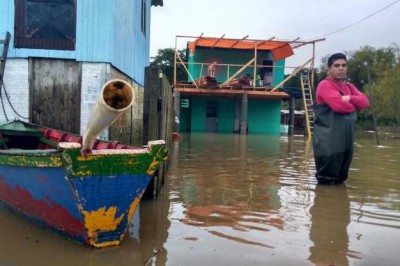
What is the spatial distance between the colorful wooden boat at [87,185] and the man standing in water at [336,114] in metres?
3.27

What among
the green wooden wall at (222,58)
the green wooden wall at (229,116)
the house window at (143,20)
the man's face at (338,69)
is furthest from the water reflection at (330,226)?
the green wooden wall at (229,116)

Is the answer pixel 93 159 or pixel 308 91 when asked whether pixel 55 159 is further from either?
pixel 308 91

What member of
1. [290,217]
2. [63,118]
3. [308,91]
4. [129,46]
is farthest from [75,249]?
[308,91]

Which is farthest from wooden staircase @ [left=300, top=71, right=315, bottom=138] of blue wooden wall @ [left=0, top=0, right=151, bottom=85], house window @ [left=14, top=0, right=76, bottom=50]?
house window @ [left=14, top=0, right=76, bottom=50]

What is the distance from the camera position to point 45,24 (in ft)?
28.5

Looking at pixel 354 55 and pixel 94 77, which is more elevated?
pixel 354 55

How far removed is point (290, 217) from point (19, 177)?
2.82 metres

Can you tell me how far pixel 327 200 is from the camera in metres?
5.66

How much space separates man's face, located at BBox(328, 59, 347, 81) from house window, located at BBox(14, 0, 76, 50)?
512cm

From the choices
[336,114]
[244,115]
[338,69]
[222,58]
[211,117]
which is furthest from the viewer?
[211,117]

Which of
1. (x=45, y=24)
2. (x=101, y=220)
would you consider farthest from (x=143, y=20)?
(x=101, y=220)

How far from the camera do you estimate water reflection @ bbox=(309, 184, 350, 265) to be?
354cm

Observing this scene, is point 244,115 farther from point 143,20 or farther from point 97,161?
point 97,161

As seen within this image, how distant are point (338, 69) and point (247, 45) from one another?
2005 cm
